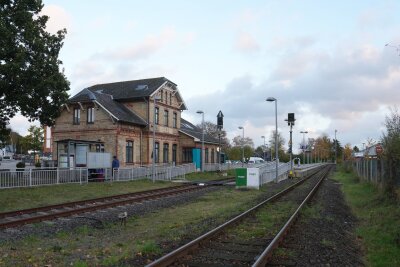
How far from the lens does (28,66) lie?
24.4 metres

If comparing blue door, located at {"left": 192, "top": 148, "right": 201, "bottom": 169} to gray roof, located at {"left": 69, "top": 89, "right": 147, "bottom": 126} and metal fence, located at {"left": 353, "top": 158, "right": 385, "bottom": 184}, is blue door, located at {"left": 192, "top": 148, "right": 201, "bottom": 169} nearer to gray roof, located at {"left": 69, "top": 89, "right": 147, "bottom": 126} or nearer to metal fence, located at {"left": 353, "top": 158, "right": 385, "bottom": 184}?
gray roof, located at {"left": 69, "top": 89, "right": 147, "bottom": 126}

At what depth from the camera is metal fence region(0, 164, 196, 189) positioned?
71.5 feet

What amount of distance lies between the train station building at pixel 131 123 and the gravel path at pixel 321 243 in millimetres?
21428

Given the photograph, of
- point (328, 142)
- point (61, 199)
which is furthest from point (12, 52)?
point (328, 142)

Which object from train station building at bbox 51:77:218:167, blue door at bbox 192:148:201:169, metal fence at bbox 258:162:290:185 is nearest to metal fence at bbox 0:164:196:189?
train station building at bbox 51:77:218:167

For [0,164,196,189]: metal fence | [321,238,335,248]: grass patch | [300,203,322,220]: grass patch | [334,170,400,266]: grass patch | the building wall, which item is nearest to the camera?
[334,170,400,266]: grass patch

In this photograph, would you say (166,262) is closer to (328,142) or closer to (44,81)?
(44,81)

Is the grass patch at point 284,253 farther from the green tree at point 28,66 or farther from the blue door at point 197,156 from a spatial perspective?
the blue door at point 197,156

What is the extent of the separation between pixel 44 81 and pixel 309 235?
1925 cm

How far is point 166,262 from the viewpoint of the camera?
7.29 m

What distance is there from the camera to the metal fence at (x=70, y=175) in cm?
2178

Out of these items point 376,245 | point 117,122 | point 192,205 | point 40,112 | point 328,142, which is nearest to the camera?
point 376,245

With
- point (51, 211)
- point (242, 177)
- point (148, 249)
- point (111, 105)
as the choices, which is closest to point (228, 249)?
point (148, 249)

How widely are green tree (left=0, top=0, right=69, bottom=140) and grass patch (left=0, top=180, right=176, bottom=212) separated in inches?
213
